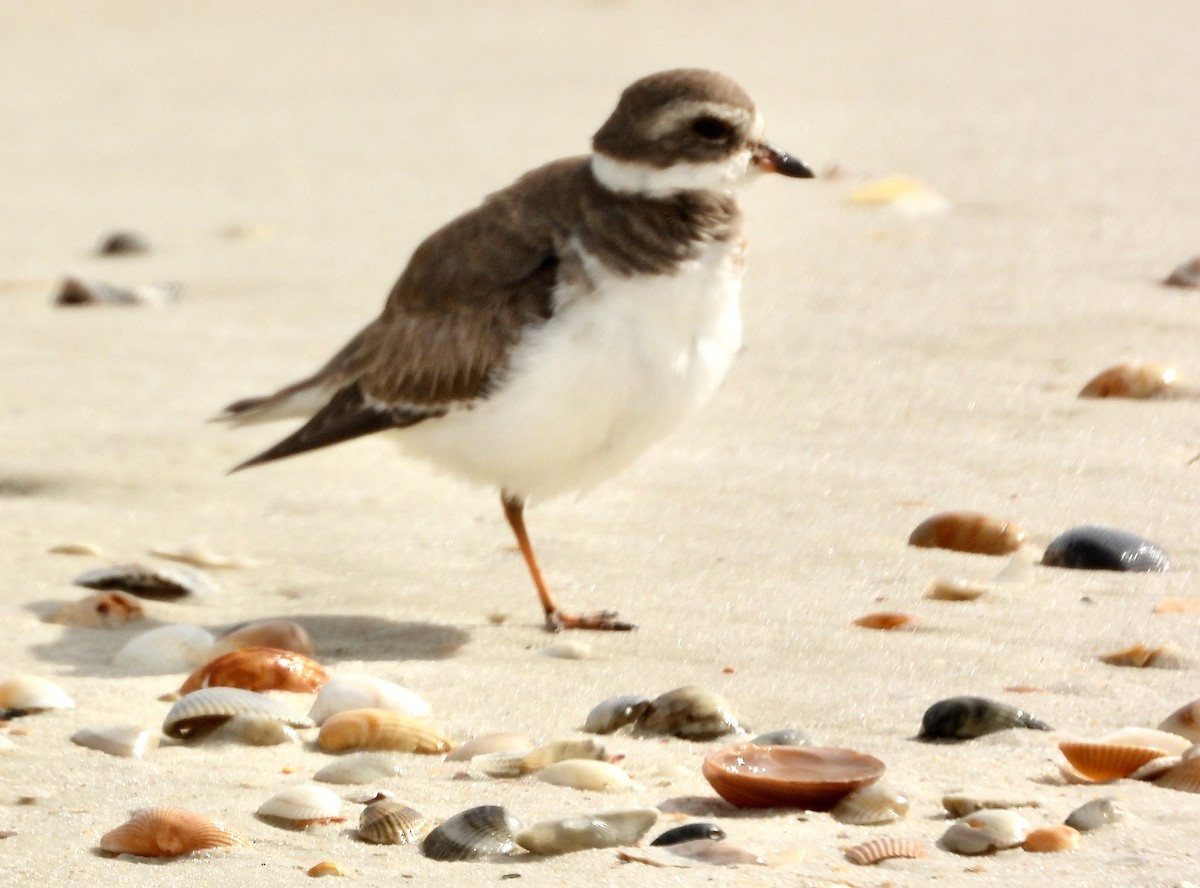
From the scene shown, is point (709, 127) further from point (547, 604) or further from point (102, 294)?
point (102, 294)

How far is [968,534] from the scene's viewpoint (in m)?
4.98

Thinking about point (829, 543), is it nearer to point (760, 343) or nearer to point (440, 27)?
point (760, 343)

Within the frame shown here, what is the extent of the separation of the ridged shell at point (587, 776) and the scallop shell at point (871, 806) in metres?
0.42

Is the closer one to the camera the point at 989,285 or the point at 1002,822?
the point at 1002,822

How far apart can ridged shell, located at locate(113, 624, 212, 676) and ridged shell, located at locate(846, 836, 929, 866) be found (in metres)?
1.86

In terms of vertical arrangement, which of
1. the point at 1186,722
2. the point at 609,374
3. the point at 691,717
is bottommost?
the point at 691,717

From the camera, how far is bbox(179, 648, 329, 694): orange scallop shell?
421 centimetres

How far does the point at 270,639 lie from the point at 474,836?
57.5 inches

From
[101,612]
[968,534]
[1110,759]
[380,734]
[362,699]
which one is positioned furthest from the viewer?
[968,534]

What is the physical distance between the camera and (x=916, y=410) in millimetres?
6020

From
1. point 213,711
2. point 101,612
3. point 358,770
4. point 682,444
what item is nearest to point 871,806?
point 358,770

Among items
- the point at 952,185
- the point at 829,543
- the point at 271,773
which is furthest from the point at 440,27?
the point at 271,773

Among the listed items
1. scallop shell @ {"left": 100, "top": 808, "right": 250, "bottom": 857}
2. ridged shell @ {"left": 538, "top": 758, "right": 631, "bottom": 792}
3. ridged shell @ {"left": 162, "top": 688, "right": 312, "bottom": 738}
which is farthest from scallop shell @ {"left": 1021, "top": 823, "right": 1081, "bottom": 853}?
ridged shell @ {"left": 162, "top": 688, "right": 312, "bottom": 738}

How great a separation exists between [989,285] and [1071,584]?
261 cm
